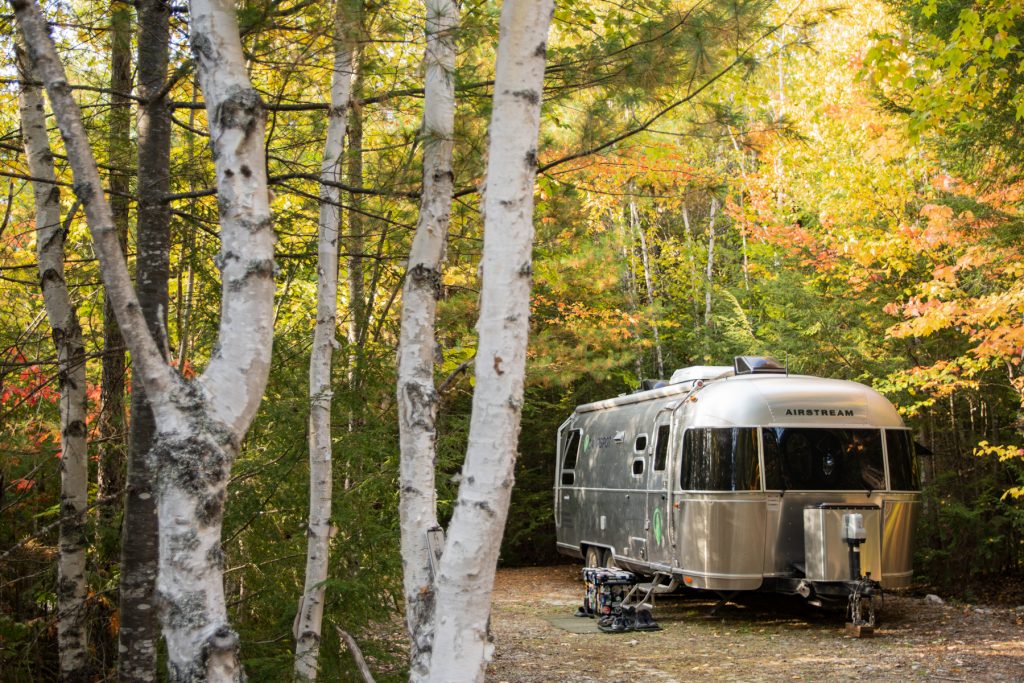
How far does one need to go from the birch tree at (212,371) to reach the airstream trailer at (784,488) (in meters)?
7.58

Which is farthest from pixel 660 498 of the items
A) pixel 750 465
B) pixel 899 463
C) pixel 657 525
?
pixel 899 463

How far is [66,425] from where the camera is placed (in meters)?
5.70

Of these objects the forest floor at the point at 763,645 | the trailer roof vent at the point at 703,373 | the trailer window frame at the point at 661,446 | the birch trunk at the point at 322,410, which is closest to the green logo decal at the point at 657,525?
the trailer window frame at the point at 661,446

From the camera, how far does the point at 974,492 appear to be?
13.2 metres

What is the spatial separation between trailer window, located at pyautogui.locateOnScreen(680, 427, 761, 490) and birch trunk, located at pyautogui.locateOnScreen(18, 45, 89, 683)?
6.26 metres

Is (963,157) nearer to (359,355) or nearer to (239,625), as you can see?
(359,355)

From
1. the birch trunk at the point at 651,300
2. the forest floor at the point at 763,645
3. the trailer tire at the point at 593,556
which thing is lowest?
the forest floor at the point at 763,645

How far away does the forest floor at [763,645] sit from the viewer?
773cm

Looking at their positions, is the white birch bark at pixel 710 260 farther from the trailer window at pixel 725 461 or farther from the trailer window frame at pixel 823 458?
the trailer window at pixel 725 461

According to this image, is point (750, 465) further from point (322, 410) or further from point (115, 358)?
point (115, 358)

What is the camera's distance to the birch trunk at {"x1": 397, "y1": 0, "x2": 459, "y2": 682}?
3.81 metres

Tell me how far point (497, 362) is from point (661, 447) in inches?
324

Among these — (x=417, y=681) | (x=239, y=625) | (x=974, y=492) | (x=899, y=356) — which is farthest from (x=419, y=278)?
(x=974, y=492)

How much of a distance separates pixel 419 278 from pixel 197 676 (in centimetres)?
185
